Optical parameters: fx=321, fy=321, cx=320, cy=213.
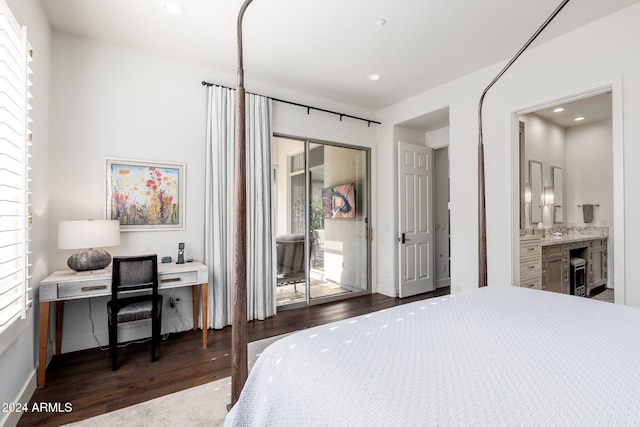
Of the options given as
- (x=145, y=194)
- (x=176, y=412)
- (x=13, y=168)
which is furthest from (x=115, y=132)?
(x=176, y=412)

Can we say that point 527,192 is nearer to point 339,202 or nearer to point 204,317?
point 339,202

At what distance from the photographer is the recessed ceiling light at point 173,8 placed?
8.03 ft

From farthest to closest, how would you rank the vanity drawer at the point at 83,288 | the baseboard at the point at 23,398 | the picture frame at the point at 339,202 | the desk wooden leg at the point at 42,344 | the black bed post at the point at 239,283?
the picture frame at the point at 339,202, the vanity drawer at the point at 83,288, the desk wooden leg at the point at 42,344, the baseboard at the point at 23,398, the black bed post at the point at 239,283

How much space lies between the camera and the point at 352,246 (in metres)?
4.76

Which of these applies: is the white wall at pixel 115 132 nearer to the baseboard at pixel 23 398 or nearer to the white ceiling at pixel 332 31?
the white ceiling at pixel 332 31

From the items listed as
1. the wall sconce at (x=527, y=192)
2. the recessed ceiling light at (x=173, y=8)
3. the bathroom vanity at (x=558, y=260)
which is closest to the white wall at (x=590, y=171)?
the bathroom vanity at (x=558, y=260)

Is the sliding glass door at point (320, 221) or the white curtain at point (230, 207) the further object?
the sliding glass door at point (320, 221)

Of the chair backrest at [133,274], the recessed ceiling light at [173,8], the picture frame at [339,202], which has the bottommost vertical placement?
the chair backrest at [133,274]

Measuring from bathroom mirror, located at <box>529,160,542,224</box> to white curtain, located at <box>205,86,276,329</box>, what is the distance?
147 inches

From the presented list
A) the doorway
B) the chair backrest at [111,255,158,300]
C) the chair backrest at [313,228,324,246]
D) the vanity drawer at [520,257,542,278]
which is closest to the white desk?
the chair backrest at [111,255,158,300]

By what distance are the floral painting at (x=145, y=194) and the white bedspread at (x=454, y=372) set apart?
8.27 feet

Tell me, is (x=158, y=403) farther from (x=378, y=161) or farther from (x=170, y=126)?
(x=378, y=161)

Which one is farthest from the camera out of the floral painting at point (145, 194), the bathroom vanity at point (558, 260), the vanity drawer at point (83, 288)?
the bathroom vanity at point (558, 260)

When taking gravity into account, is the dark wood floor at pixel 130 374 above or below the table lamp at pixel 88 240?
below
